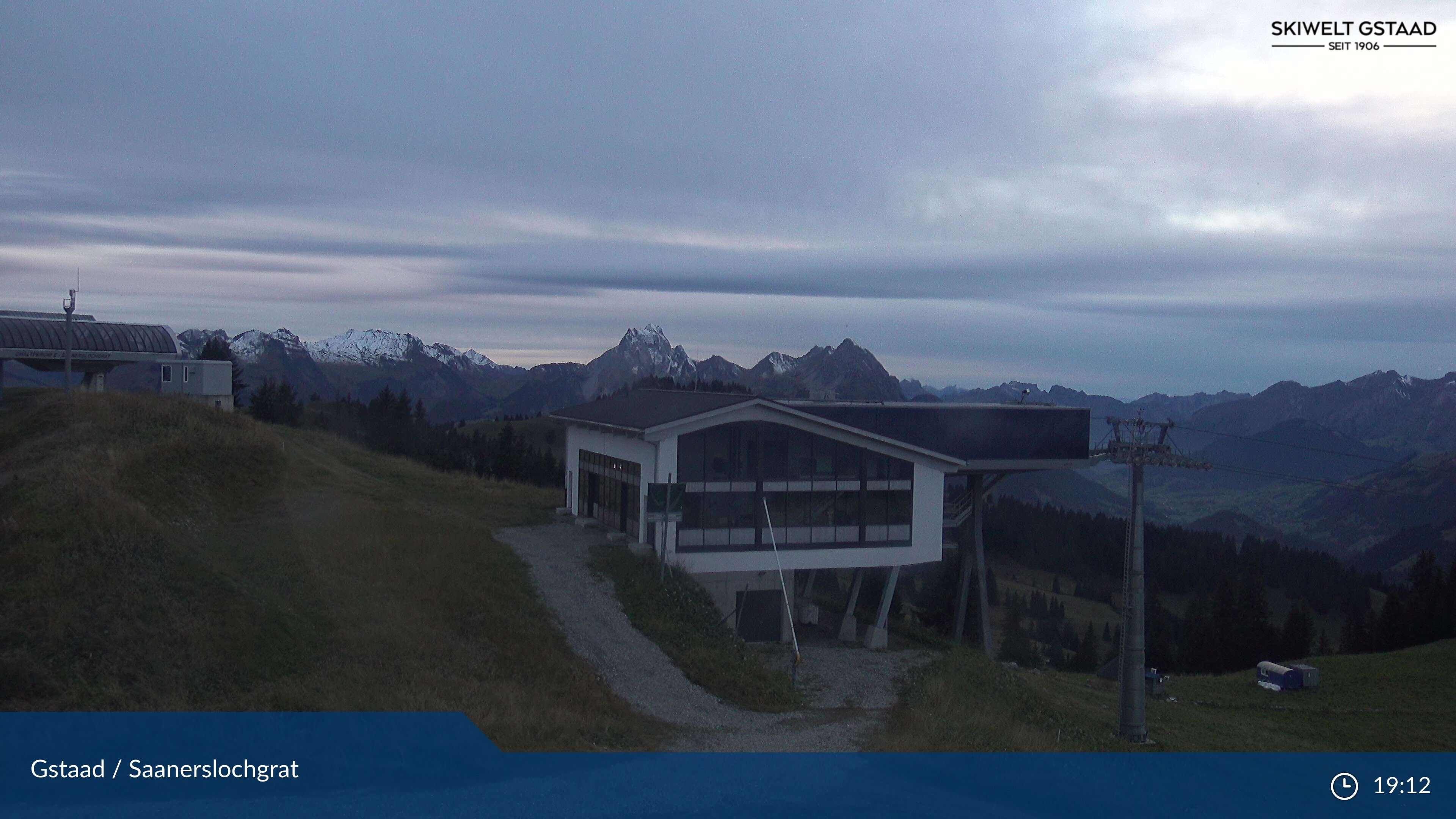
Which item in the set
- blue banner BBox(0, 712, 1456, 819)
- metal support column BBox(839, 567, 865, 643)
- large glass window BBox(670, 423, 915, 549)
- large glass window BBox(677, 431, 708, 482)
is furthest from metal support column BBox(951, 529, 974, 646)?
blue banner BBox(0, 712, 1456, 819)

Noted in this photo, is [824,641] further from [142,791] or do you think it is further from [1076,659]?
[1076,659]

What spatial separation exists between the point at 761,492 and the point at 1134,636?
34.9 ft

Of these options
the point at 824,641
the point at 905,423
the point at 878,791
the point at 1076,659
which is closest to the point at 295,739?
the point at 878,791

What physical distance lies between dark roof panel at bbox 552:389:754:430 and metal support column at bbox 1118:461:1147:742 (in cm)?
1063

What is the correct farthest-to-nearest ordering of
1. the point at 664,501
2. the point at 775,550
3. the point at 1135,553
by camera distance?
1. the point at 775,550
2. the point at 664,501
3. the point at 1135,553

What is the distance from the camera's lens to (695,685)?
19.6 metres

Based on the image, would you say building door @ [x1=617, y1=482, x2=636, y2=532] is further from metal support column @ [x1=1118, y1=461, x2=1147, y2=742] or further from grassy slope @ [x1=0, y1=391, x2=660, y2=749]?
metal support column @ [x1=1118, y1=461, x2=1147, y2=742]

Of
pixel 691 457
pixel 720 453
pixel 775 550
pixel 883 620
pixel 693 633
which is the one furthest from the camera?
pixel 883 620

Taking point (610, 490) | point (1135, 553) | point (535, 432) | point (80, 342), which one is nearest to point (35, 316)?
point (80, 342)

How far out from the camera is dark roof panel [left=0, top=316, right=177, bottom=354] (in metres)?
32.0

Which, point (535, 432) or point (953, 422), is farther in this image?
point (535, 432)

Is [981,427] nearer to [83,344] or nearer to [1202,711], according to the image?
[1202,711]

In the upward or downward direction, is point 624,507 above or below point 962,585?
above

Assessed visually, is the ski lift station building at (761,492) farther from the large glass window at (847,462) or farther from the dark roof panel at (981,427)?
the dark roof panel at (981,427)
